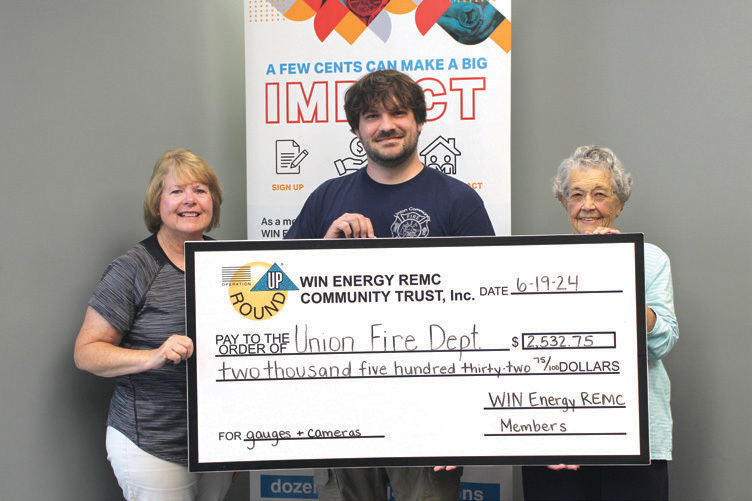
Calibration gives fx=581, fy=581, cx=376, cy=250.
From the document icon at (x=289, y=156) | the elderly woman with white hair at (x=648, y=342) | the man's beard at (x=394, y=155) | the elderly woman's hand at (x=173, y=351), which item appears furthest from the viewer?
the document icon at (x=289, y=156)

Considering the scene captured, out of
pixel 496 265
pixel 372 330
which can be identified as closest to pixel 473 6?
pixel 496 265

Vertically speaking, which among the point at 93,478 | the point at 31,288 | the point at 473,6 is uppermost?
the point at 473,6

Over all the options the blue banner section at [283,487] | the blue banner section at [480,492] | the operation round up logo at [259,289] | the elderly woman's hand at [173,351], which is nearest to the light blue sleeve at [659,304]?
the operation round up logo at [259,289]

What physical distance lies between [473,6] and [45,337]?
2142mm

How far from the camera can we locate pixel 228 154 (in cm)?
299

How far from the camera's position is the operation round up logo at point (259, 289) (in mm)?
1686

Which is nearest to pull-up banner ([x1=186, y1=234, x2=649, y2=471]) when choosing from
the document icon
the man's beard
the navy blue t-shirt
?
the navy blue t-shirt

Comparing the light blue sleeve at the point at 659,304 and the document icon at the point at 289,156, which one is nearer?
the light blue sleeve at the point at 659,304

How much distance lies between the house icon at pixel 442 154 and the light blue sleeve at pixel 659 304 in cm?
103

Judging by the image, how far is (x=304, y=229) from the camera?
6.64 ft

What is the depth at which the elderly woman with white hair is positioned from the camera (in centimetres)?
175

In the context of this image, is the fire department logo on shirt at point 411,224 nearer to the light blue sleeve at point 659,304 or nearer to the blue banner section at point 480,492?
the light blue sleeve at point 659,304

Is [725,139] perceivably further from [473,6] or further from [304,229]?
[304,229]

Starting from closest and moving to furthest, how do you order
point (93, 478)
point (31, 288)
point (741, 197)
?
point (31, 288)
point (93, 478)
point (741, 197)
